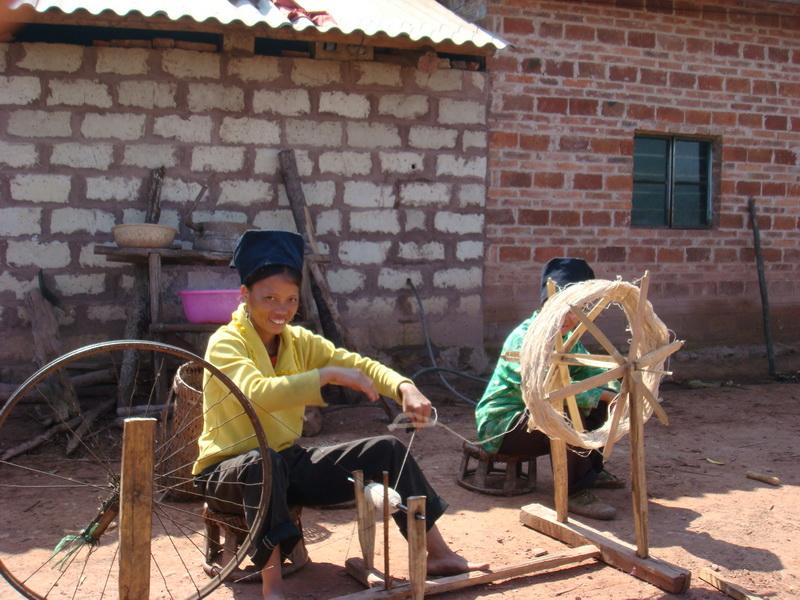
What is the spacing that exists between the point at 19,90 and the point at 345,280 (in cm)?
290

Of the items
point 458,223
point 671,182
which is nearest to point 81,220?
point 458,223

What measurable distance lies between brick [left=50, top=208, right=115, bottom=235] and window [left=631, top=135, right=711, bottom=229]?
500 cm

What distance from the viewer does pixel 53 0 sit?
6.31 metres

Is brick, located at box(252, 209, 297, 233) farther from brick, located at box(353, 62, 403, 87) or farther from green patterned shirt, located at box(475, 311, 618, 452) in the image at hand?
green patterned shirt, located at box(475, 311, 618, 452)

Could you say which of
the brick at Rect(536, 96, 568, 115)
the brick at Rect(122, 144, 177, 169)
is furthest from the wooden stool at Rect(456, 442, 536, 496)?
the brick at Rect(536, 96, 568, 115)

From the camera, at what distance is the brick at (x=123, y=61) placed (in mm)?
7020

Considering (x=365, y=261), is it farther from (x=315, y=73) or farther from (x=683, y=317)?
(x=683, y=317)

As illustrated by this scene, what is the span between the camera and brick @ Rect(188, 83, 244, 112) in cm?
725

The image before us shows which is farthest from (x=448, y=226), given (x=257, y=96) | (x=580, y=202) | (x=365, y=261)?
(x=257, y=96)

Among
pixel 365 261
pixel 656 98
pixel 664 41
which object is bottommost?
pixel 365 261

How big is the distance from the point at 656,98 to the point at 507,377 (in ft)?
16.7

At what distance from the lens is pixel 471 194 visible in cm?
808

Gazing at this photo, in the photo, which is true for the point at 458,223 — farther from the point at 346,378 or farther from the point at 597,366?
the point at 346,378

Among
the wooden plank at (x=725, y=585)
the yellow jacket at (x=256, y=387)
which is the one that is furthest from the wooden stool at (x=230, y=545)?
the wooden plank at (x=725, y=585)
